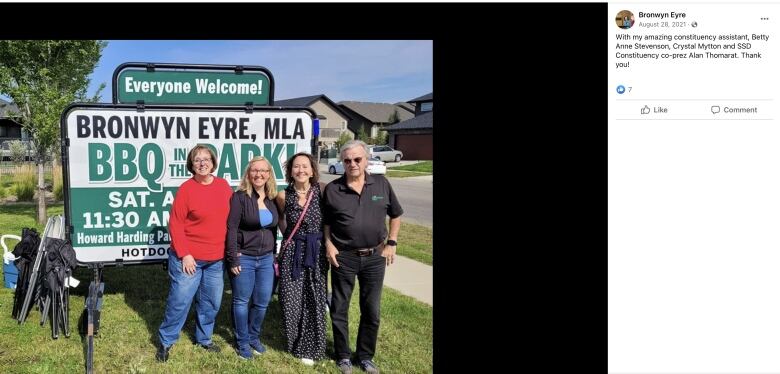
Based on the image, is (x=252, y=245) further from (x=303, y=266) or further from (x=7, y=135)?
(x=7, y=135)

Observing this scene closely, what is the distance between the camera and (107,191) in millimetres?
4141

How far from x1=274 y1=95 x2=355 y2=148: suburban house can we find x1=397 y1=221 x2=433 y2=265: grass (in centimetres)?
3628

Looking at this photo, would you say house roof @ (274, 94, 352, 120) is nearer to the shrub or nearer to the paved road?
the paved road

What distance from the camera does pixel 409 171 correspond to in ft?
79.5

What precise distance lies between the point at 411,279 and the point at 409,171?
60.5 ft

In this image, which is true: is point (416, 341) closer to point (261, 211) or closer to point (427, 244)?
point (261, 211)

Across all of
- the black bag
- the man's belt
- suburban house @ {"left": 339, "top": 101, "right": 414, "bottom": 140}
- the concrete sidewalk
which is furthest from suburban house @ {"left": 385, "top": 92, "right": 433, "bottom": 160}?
the man's belt

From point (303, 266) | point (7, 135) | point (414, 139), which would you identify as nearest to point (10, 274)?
point (303, 266)

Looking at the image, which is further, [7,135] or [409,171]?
[409,171]

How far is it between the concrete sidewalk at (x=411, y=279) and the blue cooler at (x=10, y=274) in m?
3.53

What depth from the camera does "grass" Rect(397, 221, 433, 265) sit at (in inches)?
276

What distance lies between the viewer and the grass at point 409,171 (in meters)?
22.6
